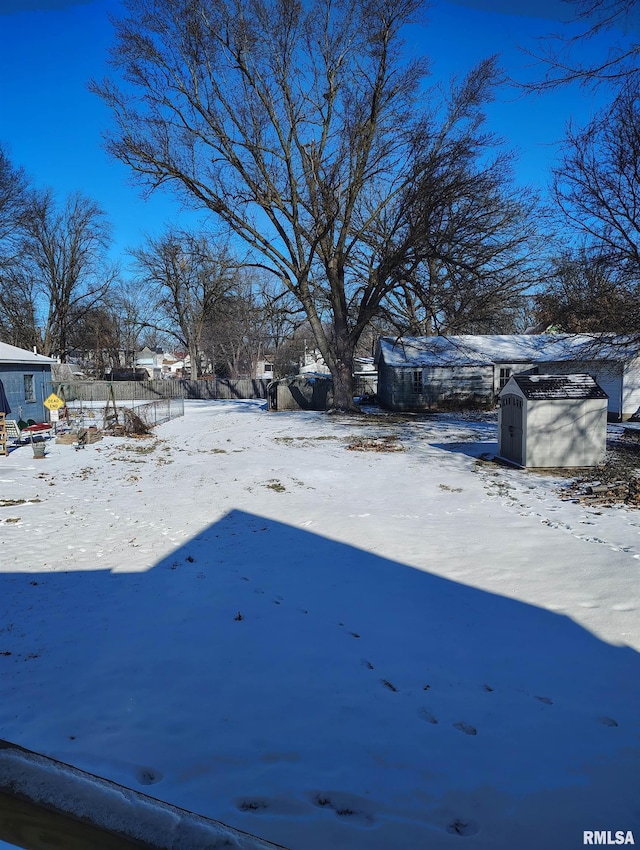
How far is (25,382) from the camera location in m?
21.7

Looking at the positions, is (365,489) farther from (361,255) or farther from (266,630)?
(361,255)

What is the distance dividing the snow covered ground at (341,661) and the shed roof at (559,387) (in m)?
3.55

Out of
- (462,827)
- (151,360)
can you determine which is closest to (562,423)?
(462,827)

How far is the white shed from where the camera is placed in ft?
41.2

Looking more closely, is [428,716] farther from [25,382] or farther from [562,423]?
[25,382]

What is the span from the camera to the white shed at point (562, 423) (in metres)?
12.5

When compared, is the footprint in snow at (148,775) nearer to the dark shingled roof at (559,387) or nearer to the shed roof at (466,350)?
the dark shingled roof at (559,387)

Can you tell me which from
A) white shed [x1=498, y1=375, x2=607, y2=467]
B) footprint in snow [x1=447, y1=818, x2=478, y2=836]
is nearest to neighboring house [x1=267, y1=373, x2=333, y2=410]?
white shed [x1=498, y1=375, x2=607, y2=467]

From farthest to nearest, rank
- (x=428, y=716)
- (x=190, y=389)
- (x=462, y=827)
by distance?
1. (x=190, y=389)
2. (x=428, y=716)
3. (x=462, y=827)

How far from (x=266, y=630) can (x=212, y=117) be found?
25401mm

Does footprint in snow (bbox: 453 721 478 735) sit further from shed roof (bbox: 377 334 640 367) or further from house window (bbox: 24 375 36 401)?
shed roof (bbox: 377 334 640 367)

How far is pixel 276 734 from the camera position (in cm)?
346

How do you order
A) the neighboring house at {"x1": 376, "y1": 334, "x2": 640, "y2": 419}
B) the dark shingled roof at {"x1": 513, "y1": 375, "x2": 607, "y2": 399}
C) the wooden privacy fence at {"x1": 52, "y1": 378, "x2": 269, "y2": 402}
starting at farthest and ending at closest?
the wooden privacy fence at {"x1": 52, "y1": 378, "x2": 269, "y2": 402} → the neighboring house at {"x1": 376, "y1": 334, "x2": 640, "y2": 419} → the dark shingled roof at {"x1": 513, "y1": 375, "x2": 607, "y2": 399}

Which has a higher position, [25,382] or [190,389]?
[25,382]
